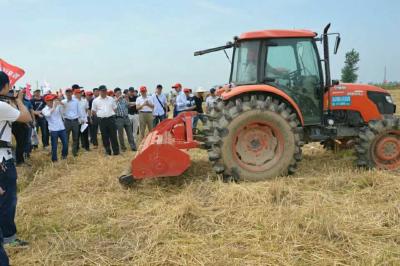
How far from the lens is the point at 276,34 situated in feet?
18.8

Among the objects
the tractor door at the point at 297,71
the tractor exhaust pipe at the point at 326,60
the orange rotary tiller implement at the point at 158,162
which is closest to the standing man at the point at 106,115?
the orange rotary tiller implement at the point at 158,162

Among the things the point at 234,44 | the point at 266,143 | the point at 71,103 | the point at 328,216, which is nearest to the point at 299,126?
the point at 266,143

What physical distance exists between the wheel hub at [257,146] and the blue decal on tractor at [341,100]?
133cm

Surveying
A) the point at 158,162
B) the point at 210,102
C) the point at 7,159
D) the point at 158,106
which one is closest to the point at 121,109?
the point at 158,106

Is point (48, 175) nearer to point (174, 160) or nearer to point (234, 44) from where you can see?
point (174, 160)

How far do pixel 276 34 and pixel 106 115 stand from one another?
4779 millimetres

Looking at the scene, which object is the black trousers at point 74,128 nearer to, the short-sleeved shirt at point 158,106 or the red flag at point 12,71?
the red flag at point 12,71

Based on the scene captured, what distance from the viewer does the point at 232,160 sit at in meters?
5.49

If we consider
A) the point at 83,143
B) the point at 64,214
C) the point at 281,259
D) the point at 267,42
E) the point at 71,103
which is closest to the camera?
the point at 281,259

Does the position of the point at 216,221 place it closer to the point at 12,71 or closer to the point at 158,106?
the point at 12,71

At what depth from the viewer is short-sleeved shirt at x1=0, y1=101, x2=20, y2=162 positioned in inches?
129

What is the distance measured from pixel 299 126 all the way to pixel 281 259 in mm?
3049

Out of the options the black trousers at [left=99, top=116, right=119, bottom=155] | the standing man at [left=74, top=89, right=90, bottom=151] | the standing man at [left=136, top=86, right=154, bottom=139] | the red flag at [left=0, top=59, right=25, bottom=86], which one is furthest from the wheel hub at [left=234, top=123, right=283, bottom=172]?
the standing man at [left=74, top=89, right=90, bottom=151]

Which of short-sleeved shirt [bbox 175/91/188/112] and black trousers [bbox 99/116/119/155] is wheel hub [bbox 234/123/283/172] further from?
short-sleeved shirt [bbox 175/91/188/112]
